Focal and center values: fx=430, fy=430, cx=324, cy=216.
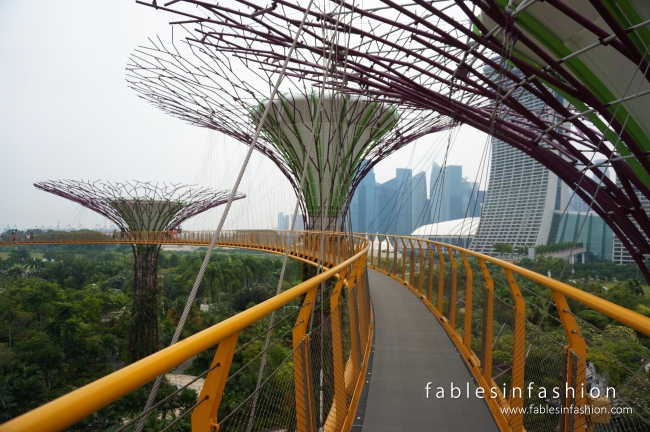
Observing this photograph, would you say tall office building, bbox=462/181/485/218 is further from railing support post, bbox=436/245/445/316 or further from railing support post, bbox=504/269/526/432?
railing support post, bbox=504/269/526/432

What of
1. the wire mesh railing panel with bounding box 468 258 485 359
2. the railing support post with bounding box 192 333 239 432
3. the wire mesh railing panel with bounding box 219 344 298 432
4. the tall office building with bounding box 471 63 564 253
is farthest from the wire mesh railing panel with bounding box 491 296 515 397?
the tall office building with bounding box 471 63 564 253

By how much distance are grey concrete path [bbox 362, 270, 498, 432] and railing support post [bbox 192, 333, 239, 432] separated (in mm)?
2176

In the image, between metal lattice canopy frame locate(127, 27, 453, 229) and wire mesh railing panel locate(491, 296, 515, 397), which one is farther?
metal lattice canopy frame locate(127, 27, 453, 229)

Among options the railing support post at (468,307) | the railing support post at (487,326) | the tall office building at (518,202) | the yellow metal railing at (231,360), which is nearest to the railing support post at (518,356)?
the railing support post at (487,326)

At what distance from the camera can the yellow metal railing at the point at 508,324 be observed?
1833 millimetres

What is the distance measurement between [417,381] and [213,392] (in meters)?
3.13

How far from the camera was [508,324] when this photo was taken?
3061 mm

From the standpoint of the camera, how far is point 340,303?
305 centimetres

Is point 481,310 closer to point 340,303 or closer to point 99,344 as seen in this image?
point 340,303

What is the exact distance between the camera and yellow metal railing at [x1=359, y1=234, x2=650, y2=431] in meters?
1.83

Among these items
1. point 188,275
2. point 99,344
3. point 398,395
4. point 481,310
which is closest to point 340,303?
point 398,395

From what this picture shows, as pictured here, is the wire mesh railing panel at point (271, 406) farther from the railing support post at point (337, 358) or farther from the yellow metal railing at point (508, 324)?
the yellow metal railing at point (508, 324)

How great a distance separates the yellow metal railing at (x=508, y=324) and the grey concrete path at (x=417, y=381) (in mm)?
139

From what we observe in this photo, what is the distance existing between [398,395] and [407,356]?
1.06 metres
